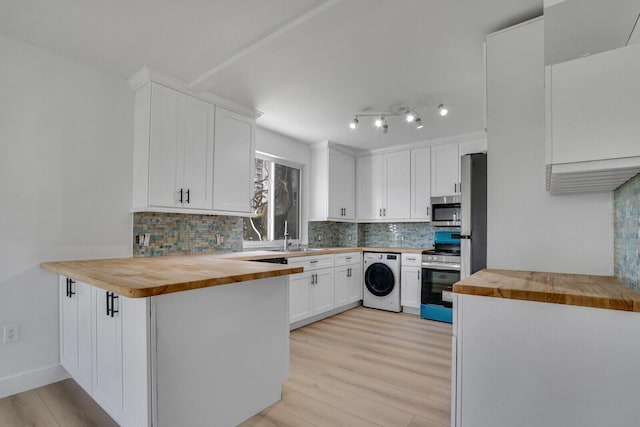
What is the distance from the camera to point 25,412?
2.01 m

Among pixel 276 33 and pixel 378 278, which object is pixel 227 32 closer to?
pixel 276 33

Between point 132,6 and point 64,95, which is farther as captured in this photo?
point 64,95

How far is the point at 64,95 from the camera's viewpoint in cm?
253

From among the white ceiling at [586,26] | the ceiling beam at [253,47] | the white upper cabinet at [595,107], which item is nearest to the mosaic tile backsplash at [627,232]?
the white upper cabinet at [595,107]

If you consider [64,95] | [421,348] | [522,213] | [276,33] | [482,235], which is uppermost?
[276,33]

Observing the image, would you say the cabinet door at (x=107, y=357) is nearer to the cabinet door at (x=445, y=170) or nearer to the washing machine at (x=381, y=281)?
the washing machine at (x=381, y=281)

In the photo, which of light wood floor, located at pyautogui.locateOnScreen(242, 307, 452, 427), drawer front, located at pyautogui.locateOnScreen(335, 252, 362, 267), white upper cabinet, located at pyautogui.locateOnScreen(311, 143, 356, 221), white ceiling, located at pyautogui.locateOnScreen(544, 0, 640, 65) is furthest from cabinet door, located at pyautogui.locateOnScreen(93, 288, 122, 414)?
white upper cabinet, located at pyautogui.locateOnScreen(311, 143, 356, 221)

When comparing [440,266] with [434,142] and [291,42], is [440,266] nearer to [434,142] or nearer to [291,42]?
[434,142]

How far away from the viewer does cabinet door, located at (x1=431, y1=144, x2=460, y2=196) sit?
4.47m

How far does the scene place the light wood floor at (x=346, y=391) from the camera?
1923 millimetres

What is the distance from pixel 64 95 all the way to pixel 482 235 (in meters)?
3.39

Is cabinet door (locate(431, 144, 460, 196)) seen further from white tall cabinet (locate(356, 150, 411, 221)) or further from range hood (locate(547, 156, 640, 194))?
range hood (locate(547, 156, 640, 194))

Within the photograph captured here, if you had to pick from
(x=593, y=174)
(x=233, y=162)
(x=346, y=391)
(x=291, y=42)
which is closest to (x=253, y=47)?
(x=291, y=42)

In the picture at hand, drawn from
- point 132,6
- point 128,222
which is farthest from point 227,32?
point 128,222
